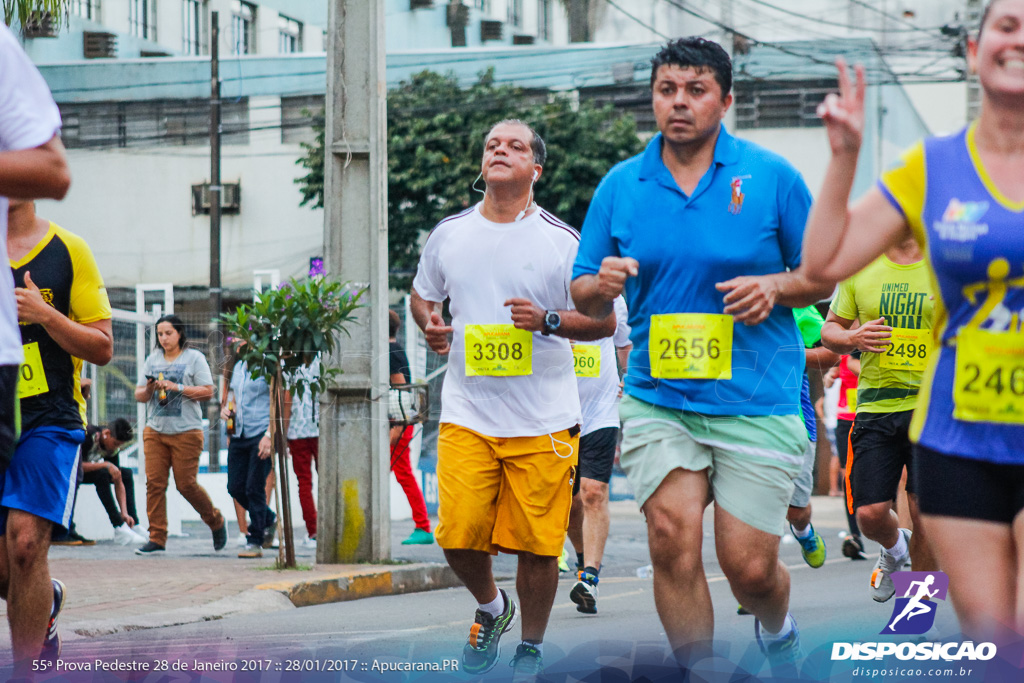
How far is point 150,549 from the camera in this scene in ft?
39.0

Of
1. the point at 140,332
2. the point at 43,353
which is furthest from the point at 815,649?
the point at 140,332

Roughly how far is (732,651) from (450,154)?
83.1 feet

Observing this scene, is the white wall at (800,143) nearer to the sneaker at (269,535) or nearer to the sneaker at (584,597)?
the sneaker at (269,535)

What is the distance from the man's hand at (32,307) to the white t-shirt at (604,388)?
485 centimetres

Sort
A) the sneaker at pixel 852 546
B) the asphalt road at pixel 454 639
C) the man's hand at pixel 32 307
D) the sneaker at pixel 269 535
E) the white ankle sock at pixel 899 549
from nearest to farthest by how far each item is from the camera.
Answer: the man's hand at pixel 32 307 → the asphalt road at pixel 454 639 → the white ankle sock at pixel 899 549 → the sneaker at pixel 852 546 → the sneaker at pixel 269 535

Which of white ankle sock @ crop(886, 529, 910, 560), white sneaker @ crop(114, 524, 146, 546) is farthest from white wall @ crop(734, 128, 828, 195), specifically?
white ankle sock @ crop(886, 529, 910, 560)

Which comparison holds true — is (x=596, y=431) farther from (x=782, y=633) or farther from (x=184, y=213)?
(x=184, y=213)

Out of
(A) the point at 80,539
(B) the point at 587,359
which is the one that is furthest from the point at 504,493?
(A) the point at 80,539

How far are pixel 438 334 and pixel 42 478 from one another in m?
1.71

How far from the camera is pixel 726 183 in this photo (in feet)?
15.0

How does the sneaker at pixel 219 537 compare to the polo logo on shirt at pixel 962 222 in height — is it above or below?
below

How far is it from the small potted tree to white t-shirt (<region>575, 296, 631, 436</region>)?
1.70 meters

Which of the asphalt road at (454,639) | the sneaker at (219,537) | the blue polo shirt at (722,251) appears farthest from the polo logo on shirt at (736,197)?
the sneaker at (219,537)

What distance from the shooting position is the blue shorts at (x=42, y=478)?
4809 mm
